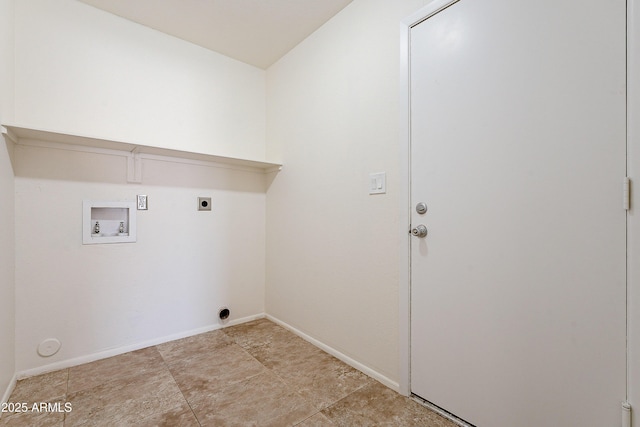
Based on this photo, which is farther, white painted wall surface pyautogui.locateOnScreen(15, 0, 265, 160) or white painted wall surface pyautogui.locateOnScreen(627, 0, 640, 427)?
white painted wall surface pyautogui.locateOnScreen(15, 0, 265, 160)

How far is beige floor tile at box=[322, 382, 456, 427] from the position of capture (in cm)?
133

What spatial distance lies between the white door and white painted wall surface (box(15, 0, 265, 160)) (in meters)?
1.71

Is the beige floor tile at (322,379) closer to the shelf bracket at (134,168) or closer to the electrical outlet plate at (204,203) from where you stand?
the electrical outlet plate at (204,203)

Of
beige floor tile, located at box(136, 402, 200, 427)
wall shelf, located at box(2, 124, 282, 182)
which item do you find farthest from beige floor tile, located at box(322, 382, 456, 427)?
wall shelf, located at box(2, 124, 282, 182)

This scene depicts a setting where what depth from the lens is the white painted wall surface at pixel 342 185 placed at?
1638mm

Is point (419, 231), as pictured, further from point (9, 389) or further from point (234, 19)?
point (9, 389)

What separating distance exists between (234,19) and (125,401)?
248 centimetres

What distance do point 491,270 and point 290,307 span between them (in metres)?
1.66

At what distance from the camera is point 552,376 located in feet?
3.45

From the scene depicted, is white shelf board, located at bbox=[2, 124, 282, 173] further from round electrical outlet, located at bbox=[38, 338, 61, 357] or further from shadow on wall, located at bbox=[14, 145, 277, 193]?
round electrical outlet, located at bbox=[38, 338, 61, 357]

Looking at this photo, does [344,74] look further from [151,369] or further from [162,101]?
[151,369]

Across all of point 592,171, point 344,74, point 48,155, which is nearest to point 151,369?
point 48,155

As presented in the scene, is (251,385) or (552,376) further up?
(552,376)

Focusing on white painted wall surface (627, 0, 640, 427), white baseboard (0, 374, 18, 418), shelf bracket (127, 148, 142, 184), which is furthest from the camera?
shelf bracket (127, 148, 142, 184)
